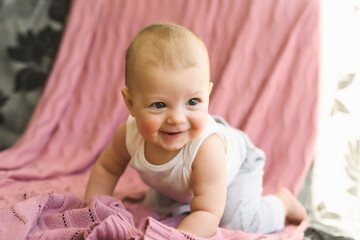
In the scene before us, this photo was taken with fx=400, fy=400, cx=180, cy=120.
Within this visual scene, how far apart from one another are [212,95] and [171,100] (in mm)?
609

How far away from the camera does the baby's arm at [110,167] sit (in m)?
1.08

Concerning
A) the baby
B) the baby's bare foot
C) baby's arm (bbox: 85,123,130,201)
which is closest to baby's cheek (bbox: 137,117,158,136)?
the baby

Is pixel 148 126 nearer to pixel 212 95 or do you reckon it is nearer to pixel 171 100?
pixel 171 100

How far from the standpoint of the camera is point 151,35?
0.85 meters

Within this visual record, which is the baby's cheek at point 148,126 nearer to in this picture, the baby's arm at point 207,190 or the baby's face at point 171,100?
the baby's face at point 171,100

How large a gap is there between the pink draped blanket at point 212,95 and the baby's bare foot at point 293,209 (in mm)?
76

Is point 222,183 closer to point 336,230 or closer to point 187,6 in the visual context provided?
point 336,230

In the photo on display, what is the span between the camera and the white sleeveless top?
95 cm

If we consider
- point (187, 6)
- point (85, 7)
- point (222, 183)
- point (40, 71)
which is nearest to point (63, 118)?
point (40, 71)

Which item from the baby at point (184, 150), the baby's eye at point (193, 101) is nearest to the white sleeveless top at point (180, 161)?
the baby at point (184, 150)

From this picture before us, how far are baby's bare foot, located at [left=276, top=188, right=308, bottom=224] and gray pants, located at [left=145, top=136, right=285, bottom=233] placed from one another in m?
0.04

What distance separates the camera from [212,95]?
1.42 m

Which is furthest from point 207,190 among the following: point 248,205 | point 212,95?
point 212,95

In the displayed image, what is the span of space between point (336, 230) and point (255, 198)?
0.25 meters
